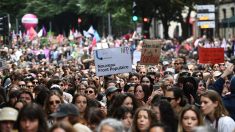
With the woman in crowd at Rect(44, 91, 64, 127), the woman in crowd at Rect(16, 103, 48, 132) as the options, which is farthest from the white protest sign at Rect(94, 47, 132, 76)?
the woman in crowd at Rect(16, 103, 48, 132)

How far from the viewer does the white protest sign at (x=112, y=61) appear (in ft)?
70.9

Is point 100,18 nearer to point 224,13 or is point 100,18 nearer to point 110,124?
point 224,13

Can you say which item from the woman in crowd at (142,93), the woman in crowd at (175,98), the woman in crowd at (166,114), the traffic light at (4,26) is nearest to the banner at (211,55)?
the traffic light at (4,26)

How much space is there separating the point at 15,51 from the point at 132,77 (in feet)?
86.5

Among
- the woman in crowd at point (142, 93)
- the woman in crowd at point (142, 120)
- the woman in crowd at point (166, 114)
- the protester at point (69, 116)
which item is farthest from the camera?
the woman in crowd at point (142, 93)

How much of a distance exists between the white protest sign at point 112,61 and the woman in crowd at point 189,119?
32.6 ft

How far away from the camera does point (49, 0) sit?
300ft

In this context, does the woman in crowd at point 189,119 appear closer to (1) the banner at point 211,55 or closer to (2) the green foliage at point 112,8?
(1) the banner at point 211,55

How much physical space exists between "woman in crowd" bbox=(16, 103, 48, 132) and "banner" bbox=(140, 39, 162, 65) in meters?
14.4

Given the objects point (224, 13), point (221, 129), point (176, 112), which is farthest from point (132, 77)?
point (224, 13)

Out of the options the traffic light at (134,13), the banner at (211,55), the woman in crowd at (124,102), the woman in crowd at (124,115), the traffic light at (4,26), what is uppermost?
the traffic light at (134,13)

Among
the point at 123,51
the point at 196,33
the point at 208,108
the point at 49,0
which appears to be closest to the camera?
the point at 208,108

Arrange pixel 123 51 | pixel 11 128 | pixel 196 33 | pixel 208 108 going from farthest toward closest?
pixel 196 33, pixel 123 51, pixel 208 108, pixel 11 128

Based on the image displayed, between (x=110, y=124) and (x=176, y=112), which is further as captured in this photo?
(x=176, y=112)
